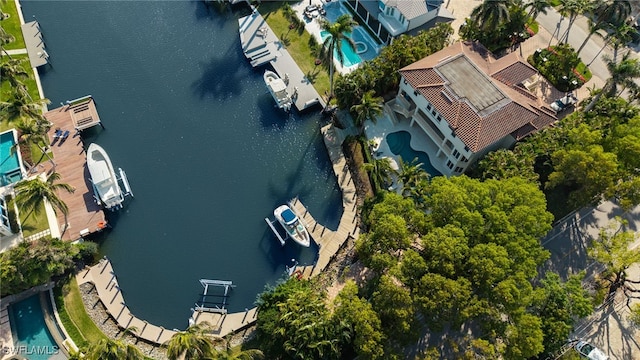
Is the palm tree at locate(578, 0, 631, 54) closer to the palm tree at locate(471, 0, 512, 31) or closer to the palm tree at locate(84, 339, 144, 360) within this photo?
the palm tree at locate(471, 0, 512, 31)

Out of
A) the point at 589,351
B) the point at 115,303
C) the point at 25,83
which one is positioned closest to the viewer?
the point at 589,351

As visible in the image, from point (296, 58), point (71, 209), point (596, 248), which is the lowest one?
point (596, 248)

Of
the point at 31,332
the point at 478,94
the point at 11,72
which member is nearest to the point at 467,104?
the point at 478,94

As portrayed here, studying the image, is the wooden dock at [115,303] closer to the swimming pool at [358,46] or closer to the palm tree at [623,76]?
the swimming pool at [358,46]

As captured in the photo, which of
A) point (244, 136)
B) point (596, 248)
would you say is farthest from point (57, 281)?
point (596, 248)

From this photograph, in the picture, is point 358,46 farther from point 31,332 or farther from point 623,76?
point 31,332

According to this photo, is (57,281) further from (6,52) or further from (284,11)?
(284,11)
